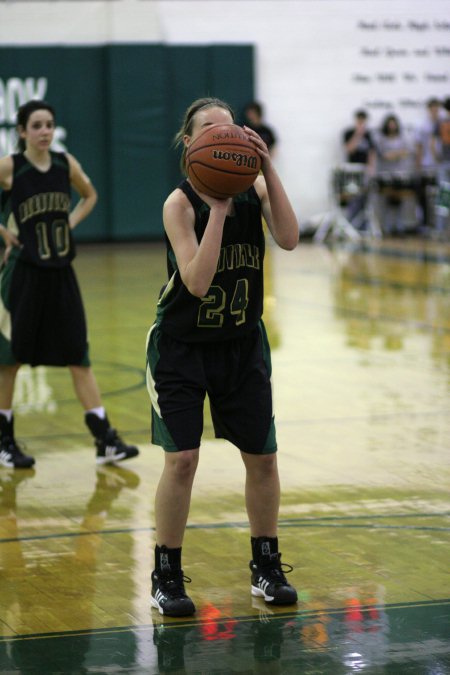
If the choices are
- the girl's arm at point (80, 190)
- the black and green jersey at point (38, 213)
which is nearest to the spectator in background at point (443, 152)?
the girl's arm at point (80, 190)

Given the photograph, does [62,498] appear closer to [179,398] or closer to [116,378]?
[179,398]

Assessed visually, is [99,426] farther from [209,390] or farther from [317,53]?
[317,53]

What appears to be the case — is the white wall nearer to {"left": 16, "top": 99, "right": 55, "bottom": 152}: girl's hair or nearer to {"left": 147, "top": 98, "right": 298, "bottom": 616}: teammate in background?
{"left": 16, "top": 99, "right": 55, "bottom": 152}: girl's hair

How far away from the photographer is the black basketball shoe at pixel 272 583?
396cm

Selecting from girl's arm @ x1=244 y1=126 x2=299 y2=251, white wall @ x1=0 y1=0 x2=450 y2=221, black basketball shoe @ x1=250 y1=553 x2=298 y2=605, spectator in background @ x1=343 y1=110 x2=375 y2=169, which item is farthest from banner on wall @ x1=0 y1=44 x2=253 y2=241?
black basketball shoe @ x1=250 y1=553 x2=298 y2=605

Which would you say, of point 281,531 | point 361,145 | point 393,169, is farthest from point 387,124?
point 281,531

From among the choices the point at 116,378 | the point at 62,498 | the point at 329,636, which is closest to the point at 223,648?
the point at 329,636

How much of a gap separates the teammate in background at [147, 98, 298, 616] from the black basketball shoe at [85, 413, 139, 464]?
199 centimetres

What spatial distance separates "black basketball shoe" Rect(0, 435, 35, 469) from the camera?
233 inches

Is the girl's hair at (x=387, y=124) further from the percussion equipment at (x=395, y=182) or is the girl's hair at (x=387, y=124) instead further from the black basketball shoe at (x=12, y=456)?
the black basketball shoe at (x=12, y=456)

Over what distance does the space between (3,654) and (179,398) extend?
37.1 inches

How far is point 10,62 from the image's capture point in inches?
686

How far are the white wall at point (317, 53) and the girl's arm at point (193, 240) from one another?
14.5 meters

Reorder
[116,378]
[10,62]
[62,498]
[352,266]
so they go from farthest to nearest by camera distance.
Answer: [10,62] → [352,266] → [116,378] → [62,498]
